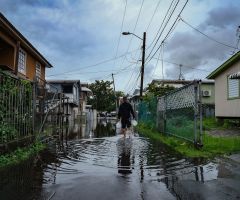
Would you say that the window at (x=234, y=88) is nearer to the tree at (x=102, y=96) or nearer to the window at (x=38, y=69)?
the window at (x=38, y=69)

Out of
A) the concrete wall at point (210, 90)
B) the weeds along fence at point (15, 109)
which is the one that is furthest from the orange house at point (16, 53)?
the concrete wall at point (210, 90)

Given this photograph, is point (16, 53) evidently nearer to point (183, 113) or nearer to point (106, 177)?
point (183, 113)

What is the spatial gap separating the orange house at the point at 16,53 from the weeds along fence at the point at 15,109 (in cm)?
487

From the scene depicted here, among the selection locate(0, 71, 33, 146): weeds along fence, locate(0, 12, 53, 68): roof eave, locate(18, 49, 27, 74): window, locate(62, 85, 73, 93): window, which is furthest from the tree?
locate(0, 71, 33, 146): weeds along fence

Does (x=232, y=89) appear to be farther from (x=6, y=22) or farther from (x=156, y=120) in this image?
(x=6, y=22)

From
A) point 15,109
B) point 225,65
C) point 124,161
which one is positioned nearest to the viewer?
point 124,161

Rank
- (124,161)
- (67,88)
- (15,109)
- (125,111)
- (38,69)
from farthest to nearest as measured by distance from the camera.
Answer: (67,88), (38,69), (125,111), (15,109), (124,161)

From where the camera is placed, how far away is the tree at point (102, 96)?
84.9m

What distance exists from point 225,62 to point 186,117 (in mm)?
11862

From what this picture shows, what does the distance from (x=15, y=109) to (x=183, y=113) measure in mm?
5963

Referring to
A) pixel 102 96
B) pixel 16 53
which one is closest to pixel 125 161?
pixel 16 53

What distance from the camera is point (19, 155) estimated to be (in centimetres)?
981

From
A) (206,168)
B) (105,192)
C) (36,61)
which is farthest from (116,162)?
(36,61)

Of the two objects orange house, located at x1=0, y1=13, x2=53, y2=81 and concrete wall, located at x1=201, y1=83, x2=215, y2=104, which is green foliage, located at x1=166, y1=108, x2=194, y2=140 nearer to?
orange house, located at x1=0, y1=13, x2=53, y2=81
